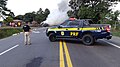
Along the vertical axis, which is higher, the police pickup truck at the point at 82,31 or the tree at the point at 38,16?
the tree at the point at 38,16

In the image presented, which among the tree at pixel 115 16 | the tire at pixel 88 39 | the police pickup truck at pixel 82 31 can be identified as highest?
the tree at pixel 115 16

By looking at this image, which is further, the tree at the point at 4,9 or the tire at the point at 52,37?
the tree at the point at 4,9

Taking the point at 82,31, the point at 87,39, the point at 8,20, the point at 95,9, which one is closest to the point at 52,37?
the point at 82,31

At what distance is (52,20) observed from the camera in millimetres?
53031

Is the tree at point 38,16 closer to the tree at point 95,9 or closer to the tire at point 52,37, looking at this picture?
the tree at point 95,9

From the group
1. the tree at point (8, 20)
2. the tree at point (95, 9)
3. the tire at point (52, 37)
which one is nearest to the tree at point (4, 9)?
the tree at point (8, 20)

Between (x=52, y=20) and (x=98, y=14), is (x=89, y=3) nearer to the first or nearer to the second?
(x=98, y=14)

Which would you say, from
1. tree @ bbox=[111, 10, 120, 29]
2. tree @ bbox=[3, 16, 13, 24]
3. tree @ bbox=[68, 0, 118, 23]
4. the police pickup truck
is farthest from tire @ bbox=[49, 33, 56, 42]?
tree @ bbox=[3, 16, 13, 24]

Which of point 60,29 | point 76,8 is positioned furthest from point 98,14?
point 60,29

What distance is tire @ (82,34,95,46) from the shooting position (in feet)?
69.4

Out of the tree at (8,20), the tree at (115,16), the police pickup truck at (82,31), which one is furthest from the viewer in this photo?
the tree at (8,20)

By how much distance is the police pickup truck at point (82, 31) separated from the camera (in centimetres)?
2106

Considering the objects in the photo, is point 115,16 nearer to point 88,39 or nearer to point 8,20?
point 88,39

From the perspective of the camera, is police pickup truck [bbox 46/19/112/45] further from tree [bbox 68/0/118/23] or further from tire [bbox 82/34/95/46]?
tree [bbox 68/0/118/23]
